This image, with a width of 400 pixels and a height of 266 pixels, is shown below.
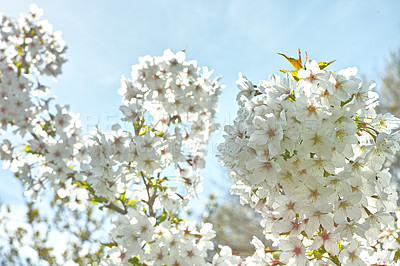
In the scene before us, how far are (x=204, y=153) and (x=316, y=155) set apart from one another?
6.21 feet

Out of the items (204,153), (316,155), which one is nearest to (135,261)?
(204,153)

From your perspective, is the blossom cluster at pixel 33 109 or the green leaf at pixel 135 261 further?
the blossom cluster at pixel 33 109

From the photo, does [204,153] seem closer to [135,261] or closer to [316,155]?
[135,261]

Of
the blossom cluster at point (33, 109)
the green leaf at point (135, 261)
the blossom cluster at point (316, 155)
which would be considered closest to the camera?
the blossom cluster at point (316, 155)

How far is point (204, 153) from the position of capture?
124 inches

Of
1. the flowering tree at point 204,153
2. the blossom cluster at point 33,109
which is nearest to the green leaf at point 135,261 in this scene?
the flowering tree at point 204,153

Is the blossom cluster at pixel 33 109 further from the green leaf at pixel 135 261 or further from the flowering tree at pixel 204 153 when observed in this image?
the green leaf at pixel 135 261

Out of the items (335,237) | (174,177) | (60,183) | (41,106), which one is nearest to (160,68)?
(174,177)

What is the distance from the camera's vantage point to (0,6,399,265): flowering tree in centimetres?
126

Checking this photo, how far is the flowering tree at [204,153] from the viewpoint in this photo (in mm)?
1265

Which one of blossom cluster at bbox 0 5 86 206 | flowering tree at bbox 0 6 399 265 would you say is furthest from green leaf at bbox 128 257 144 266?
blossom cluster at bbox 0 5 86 206

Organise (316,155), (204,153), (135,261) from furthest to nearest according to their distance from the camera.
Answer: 1. (204,153)
2. (135,261)
3. (316,155)

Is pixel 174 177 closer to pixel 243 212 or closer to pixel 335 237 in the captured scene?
pixel 335 237

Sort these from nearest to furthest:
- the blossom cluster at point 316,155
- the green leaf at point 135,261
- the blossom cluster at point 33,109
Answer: the blossom cluster at point 316,155
the green leaf at point 135,261
the blossom cluster at point 33,109
